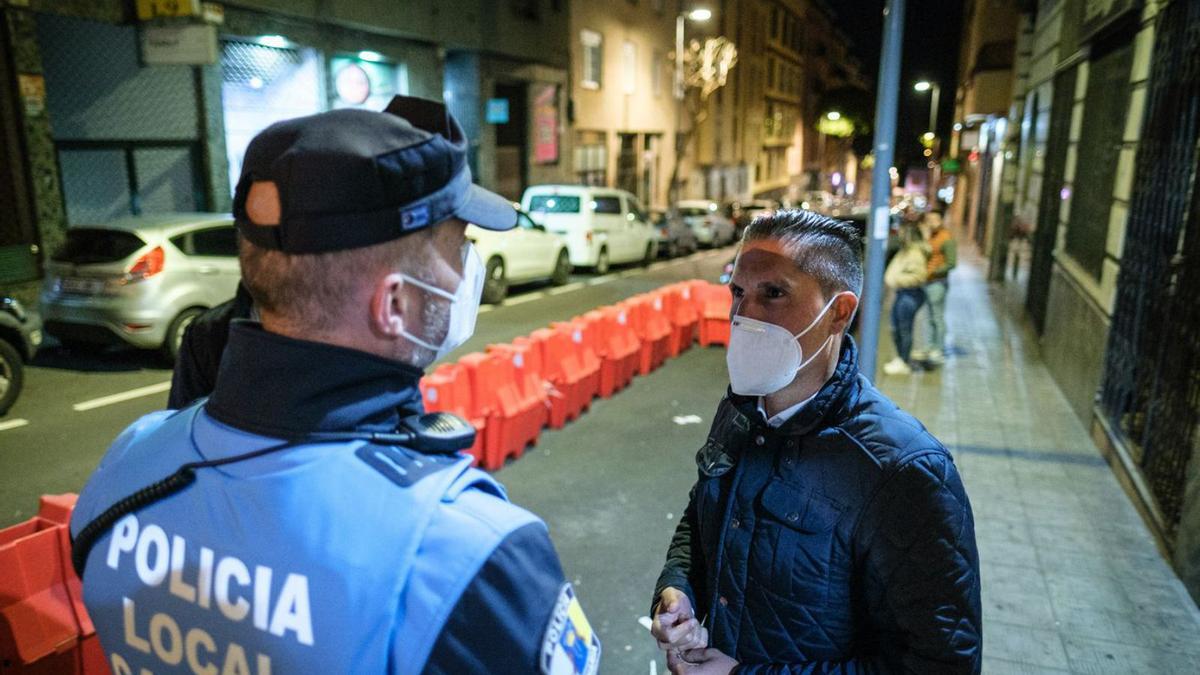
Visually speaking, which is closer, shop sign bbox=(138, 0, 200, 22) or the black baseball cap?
the black baseball cap

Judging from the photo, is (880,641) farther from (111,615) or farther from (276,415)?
(111,615)

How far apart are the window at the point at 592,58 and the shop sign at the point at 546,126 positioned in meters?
2.61

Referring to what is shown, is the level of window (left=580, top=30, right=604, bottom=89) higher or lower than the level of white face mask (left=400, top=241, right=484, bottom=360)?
higher

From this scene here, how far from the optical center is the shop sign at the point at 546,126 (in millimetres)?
25594

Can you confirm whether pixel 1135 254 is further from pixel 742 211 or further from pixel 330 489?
pixel 742 211

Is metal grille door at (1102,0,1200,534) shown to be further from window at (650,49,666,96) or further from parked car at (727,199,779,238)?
window at (650,49,666,96)

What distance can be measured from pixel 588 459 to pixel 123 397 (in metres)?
5.03

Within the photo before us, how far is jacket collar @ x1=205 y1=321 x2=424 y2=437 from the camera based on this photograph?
3.84 ft

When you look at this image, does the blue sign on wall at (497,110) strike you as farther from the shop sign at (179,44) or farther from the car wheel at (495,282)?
the shop sign at (179,44)

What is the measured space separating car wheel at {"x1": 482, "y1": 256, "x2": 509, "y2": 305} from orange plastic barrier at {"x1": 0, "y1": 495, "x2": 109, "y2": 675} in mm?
10749

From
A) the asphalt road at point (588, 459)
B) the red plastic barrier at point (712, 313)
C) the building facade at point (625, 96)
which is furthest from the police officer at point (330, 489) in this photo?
the building facade at point (625, 96)

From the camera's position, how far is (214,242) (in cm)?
973

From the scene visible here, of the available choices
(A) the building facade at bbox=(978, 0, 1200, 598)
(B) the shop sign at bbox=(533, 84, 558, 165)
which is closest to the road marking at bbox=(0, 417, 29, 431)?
(A) the building facade at bbox=(978, 0, 1200, 598)

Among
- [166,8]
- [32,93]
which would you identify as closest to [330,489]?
[32,93]
